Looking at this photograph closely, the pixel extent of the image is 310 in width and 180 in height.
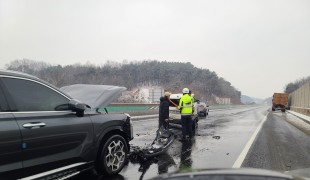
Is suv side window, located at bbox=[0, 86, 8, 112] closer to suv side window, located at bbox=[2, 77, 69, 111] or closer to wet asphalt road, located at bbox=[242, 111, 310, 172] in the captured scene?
suv side window, located at bbox=[2, 77, 69, 111]

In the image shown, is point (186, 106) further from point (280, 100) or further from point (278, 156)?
point (280, 100)

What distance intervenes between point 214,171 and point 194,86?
430 feet

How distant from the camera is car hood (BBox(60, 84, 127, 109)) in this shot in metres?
6.24

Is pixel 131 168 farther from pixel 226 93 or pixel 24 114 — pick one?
pixel 226 93

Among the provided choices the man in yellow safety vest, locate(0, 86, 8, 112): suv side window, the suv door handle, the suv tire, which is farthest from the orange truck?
locate(0, 86, 8, 112): suv side window

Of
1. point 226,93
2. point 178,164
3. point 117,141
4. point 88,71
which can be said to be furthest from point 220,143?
point 226,93

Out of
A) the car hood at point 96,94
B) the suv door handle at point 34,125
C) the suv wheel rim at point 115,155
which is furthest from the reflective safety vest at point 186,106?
the suv door handle at point 34,125

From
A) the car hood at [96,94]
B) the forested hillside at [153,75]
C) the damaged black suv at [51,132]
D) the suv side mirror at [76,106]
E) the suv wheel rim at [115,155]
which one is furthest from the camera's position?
the forested hillside at [153,75]

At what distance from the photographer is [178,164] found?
752cm

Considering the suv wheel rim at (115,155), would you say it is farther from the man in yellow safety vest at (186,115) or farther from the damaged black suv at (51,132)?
the man in yellow safety vest at (186,115)

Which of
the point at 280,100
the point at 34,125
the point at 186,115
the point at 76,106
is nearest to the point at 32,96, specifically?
the point at 34,125

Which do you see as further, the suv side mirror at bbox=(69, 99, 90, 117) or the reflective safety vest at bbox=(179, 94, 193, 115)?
the reflective safety vest at bbox=(179, 94, 193, 115)

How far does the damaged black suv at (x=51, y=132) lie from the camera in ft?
14.0

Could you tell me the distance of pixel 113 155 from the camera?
20.3 feet
